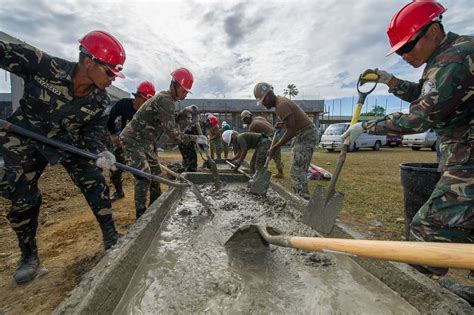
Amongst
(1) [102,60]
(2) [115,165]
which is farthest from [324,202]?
(1) [102,60]

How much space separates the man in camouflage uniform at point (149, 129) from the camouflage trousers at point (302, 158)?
179cm

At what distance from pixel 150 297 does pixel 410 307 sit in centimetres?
148

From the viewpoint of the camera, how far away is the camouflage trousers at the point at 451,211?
1449 mm

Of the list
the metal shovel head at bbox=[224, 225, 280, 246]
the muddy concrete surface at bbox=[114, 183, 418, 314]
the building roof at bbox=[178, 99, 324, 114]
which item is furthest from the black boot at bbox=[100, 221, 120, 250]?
the building roof at bbox=[178, 99, 324, 114]

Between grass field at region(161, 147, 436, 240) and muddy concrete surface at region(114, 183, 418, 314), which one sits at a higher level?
muddy concrete surface at region(114, 183, 418, 314)

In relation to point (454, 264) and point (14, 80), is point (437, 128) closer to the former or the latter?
point (454, 264)

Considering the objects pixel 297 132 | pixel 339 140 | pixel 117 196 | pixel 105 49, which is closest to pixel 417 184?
pixel 297 132

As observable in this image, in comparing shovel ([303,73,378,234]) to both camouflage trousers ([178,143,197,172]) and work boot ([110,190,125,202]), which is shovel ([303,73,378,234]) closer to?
work boot ([110,190,125,202])

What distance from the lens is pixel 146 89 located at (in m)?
4.55

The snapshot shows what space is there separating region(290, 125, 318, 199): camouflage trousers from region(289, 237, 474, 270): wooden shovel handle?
2833 mm

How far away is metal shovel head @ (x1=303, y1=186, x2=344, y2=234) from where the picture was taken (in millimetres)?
2195

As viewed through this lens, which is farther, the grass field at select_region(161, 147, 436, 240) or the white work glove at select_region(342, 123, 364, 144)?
the grass field at select_region(161, 147, 436, 240)

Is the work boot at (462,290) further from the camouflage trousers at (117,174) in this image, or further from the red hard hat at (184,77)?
the camouflage trousers at (117,174)

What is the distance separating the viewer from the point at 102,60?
2.21 m
